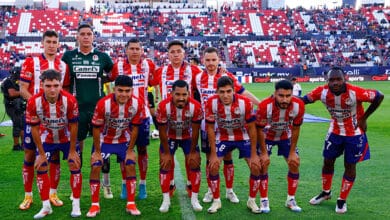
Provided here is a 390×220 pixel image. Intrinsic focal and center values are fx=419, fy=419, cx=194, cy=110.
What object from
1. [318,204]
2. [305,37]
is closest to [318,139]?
[318,204]

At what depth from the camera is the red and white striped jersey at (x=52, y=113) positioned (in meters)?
5.14

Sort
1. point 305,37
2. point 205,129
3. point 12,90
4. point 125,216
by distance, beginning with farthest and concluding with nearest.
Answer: point 305,37 → point 12,90 → point 205,129 → point 125,216

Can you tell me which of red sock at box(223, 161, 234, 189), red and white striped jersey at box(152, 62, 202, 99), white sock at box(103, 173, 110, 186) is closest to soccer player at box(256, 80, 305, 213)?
red sock at box(223, 161, 234, 189)

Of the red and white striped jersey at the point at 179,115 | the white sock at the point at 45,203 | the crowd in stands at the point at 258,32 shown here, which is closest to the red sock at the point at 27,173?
the white sock at the point at 45,203

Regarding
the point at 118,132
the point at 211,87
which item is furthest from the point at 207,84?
the point at 118,132

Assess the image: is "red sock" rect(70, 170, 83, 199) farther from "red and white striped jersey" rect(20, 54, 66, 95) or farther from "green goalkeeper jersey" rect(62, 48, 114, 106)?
"red and white striped jersey" rect(20, 54, 66, 95)

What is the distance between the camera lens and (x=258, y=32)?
47469mm

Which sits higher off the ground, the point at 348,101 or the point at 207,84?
the point at 207,84

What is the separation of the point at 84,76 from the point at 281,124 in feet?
9.27

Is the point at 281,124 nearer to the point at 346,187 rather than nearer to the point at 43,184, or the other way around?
the point at 346,187

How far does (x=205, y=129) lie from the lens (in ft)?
18.7

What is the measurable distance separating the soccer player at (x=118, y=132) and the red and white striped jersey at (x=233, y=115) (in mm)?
937

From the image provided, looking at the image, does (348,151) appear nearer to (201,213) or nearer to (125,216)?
(201,213)

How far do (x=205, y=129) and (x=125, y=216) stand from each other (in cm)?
154
